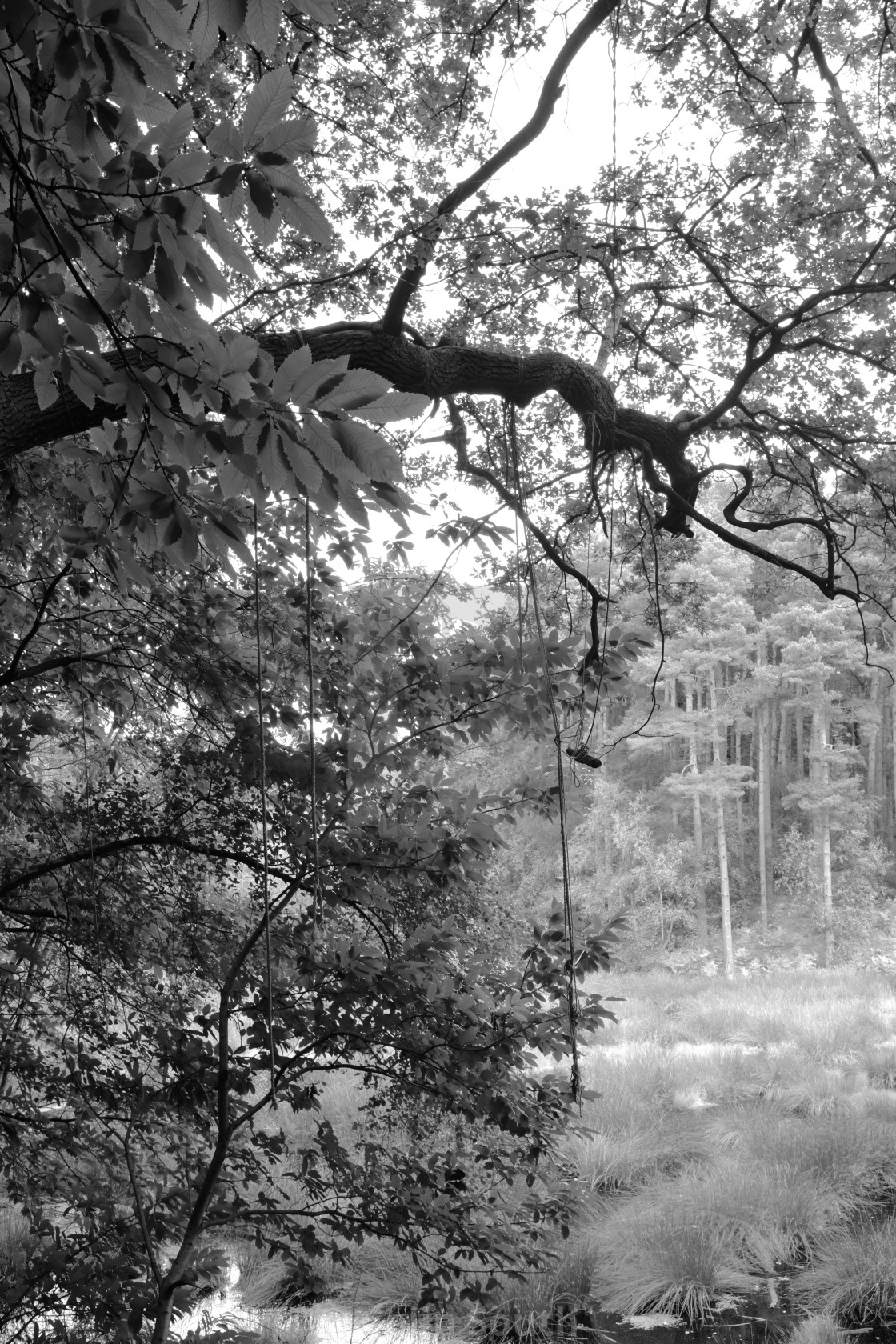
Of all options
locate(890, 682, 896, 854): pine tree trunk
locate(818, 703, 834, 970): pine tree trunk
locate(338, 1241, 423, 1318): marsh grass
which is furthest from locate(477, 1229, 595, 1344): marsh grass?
locate(890, 682, 896, 854): pine tree trunk

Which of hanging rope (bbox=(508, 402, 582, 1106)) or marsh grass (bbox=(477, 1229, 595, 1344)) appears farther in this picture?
marsh grass (bbox=(477, 1229, 595, 1344))

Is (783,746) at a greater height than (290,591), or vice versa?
(783,746)

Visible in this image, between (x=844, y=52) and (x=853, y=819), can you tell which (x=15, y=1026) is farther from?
(x=853, y=819)

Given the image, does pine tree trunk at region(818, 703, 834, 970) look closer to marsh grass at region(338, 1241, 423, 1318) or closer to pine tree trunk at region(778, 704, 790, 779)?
pine tree trunk at region(778, 704, 790, 779)

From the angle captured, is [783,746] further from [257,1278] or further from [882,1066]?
[257,1278]

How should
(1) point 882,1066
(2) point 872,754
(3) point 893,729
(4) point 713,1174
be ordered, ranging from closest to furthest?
(4) point 713,1174 → (1) point 882,1066 → (3) point 893,729 → (2) point 872,754

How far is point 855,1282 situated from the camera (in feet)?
16.3

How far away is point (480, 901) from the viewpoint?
2625 millimetres

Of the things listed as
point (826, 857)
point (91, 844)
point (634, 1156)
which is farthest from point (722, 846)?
point (91, 844)

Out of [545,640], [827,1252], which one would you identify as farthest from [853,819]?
[545,640]

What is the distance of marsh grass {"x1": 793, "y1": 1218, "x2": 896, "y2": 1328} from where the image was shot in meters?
4.83

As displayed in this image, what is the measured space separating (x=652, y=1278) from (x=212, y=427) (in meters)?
5.62

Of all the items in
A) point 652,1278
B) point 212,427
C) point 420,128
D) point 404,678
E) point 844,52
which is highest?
point 844,52

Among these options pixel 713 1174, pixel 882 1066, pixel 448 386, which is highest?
pixel 448 386
